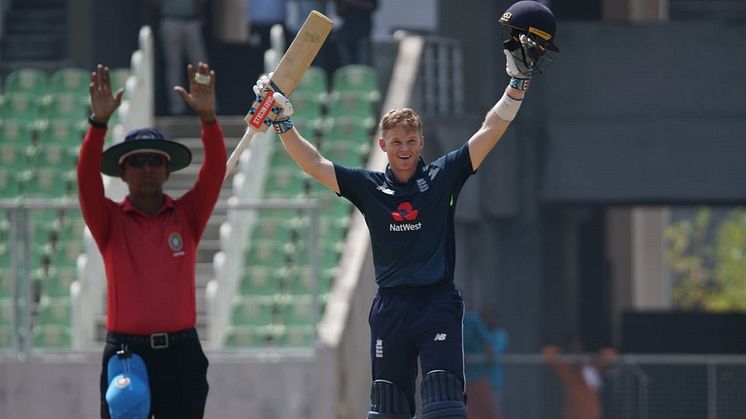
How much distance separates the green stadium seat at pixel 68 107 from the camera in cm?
1750

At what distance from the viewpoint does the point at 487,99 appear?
2084 cm

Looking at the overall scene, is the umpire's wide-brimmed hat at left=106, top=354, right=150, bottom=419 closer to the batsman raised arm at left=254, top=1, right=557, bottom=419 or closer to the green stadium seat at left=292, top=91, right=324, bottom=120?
the batsman raised arm at left=254, top=1, right=557, bottom=419

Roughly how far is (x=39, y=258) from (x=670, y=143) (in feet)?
29.1

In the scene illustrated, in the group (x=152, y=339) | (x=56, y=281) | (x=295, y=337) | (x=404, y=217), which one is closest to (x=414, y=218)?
(x=404, y=217)

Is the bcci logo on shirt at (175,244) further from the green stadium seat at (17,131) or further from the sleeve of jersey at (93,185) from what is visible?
the green stadium seat at (17,131)

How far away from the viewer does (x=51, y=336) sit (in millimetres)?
14266

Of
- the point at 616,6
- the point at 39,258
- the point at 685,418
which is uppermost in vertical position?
the point at 616,6

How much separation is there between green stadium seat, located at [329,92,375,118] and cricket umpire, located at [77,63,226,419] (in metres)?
9.20

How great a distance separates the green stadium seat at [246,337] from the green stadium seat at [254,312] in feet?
0.25

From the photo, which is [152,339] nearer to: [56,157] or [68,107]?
[56,157]

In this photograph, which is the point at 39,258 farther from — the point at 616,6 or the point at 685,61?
the point at 616,6

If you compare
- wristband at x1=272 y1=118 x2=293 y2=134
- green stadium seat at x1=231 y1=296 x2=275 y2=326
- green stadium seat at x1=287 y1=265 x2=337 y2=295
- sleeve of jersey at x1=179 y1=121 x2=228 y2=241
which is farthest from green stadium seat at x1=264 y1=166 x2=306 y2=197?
sleeve of jersey at x1=179 y1=121 x2=228 y2=241

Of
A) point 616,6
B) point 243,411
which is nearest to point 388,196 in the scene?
point 243,411

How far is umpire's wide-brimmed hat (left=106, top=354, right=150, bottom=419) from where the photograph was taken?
26.0ft
